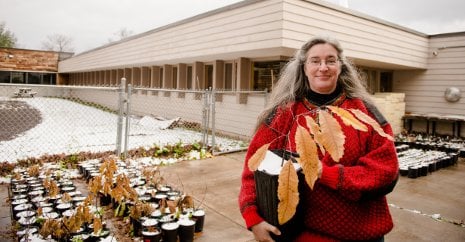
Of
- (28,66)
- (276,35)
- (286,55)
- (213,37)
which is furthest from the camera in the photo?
(28,66)

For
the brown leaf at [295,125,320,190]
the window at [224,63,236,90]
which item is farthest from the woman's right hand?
the window at [224,63,236,90]

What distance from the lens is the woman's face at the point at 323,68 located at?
1584 millimetres

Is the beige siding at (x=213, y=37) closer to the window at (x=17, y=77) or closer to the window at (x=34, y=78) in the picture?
the window at (x=17, y=77)

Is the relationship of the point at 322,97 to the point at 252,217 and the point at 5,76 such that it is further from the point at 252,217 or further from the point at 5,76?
the point at 5,76

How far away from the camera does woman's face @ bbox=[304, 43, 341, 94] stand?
5.20 feet

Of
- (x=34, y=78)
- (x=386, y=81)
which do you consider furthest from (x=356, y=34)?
(x=34, y=78)

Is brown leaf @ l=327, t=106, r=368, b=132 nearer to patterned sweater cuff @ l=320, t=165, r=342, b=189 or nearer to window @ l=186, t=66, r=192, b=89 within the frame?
patterned sweater cuff @ l=320, t=165, r=342, b=189

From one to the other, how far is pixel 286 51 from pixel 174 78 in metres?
7.56

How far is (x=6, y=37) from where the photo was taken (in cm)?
4278

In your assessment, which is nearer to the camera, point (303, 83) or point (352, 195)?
point (352, 195)

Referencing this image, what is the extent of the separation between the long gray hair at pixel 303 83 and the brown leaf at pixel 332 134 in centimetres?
68

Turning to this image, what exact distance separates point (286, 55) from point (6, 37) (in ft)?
156

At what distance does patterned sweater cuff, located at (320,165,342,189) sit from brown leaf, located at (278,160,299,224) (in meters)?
0.33

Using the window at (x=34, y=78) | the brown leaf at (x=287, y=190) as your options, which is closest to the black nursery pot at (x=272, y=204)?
the brown leaf at (x=287, y=190)
